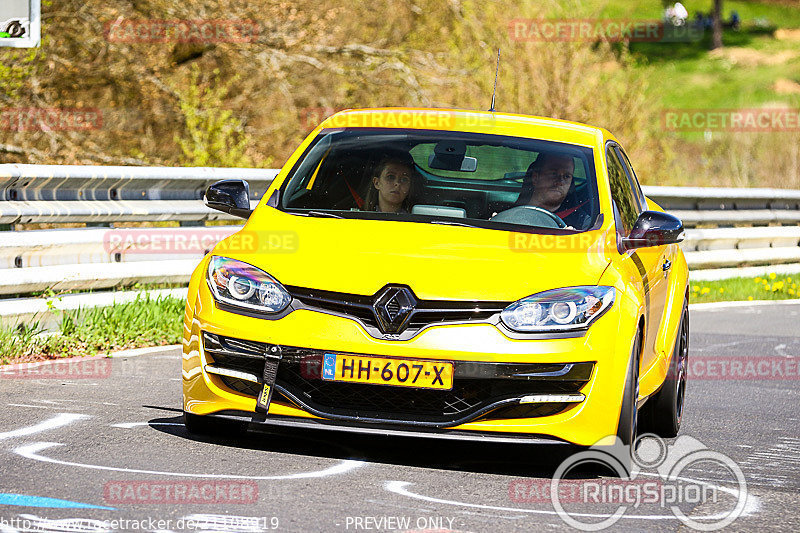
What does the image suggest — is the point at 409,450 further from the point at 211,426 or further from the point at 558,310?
the point at 558,310

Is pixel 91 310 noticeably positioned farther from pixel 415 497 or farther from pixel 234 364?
pixel 415 497

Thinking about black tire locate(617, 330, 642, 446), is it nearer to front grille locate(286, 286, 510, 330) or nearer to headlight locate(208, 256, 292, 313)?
front grille locate(286, 286, 510, 330)

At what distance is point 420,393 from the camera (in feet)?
18.3

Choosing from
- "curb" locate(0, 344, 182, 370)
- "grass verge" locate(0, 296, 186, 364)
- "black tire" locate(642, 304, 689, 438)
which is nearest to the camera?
"black tire" locate(642, 304, 689, 438)

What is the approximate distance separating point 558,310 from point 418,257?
2.06 feet

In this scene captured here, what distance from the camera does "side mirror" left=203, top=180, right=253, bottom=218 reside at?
6.68 meters

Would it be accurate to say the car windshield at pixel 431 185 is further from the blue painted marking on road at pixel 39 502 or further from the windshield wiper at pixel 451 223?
the blue painted marking on road at pixel 39 502

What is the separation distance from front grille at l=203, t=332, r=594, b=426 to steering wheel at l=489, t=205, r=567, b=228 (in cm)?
109

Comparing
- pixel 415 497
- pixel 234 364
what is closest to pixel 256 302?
pixel 234 364

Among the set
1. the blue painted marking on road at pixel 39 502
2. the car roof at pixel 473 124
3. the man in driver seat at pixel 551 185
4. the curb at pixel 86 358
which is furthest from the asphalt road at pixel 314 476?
the car roof at pixel 473 124

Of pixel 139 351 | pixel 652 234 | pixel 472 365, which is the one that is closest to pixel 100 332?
pixel 139 351

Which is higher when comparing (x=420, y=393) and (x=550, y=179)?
(x=550, y=179)

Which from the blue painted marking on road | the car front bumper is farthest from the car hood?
the blue painted marking on road

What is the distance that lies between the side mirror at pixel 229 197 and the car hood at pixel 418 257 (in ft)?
1.14
